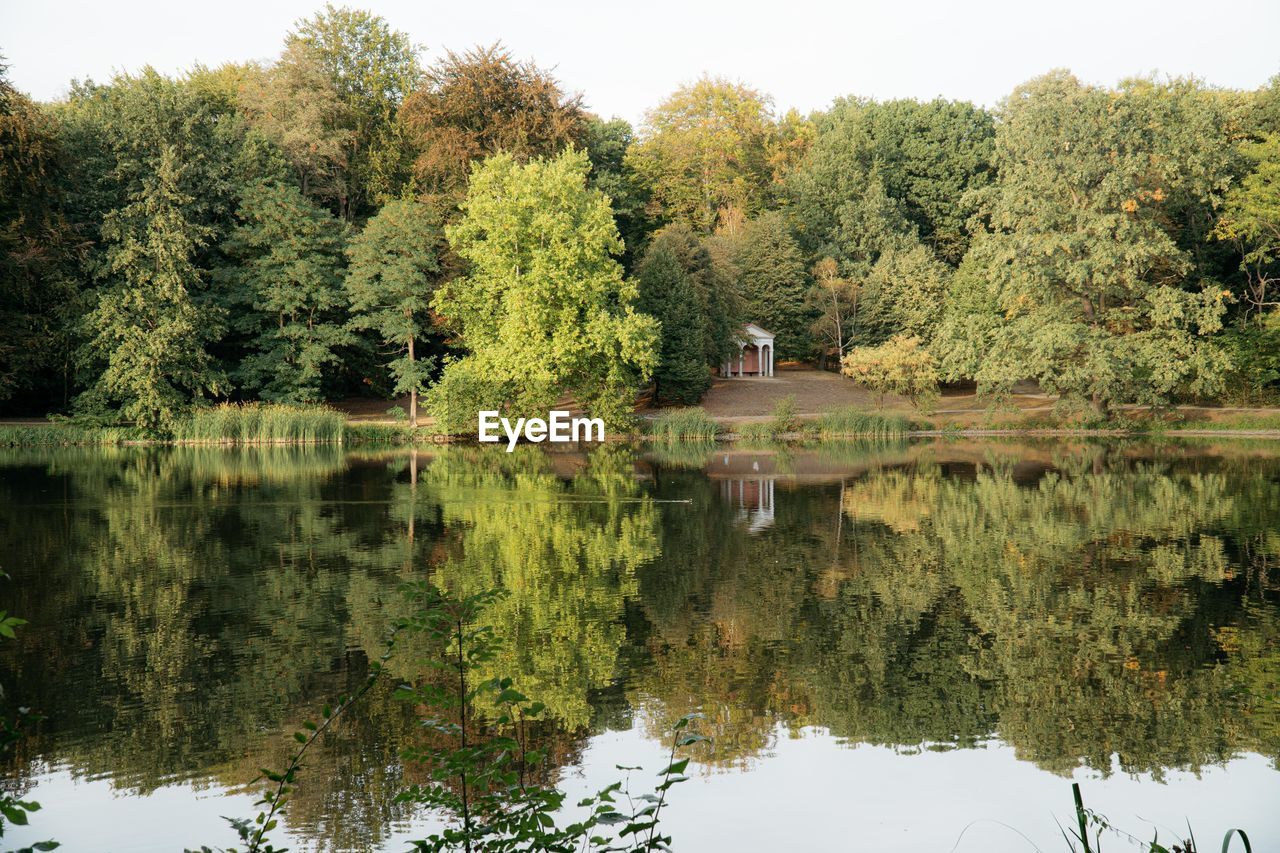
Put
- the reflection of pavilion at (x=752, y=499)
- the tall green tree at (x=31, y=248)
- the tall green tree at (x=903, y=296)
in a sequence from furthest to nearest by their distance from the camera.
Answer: the tall green tree at (x=903, y=296), the tall green tree at (x=31, y=248), the reflection of pavilion at (x=752, y=499)

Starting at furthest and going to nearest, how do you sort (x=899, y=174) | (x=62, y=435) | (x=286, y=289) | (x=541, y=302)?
(x=899, y=174) → (x=286, y=289) → (x=541, y=302) → (x=62, y=435)

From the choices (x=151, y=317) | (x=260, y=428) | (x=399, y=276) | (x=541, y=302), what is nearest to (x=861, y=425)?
(x=541, y=302)

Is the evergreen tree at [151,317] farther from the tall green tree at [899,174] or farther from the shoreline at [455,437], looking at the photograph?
the tall green tree at [899,174]

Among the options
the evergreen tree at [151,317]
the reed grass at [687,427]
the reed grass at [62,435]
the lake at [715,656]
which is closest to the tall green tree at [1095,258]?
the reed grass at [687,427]

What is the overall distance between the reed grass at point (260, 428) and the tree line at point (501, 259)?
1418 mm

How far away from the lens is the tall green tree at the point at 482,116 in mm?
40000

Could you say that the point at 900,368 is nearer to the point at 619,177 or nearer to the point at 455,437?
the point at 619,177

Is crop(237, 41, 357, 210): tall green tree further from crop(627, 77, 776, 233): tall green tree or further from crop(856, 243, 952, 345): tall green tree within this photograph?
crop(856, 243, 952, 345): tall green tree

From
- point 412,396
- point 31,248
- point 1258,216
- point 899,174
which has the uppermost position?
point 899,174

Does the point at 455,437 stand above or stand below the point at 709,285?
below

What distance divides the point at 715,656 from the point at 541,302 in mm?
27905

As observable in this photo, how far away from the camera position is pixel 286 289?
128 feet

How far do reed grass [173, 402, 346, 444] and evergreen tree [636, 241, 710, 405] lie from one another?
1246cm

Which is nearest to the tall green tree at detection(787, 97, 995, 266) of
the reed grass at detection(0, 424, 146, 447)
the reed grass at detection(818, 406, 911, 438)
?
the reed grass at detection(818, 406, 911, 438)
